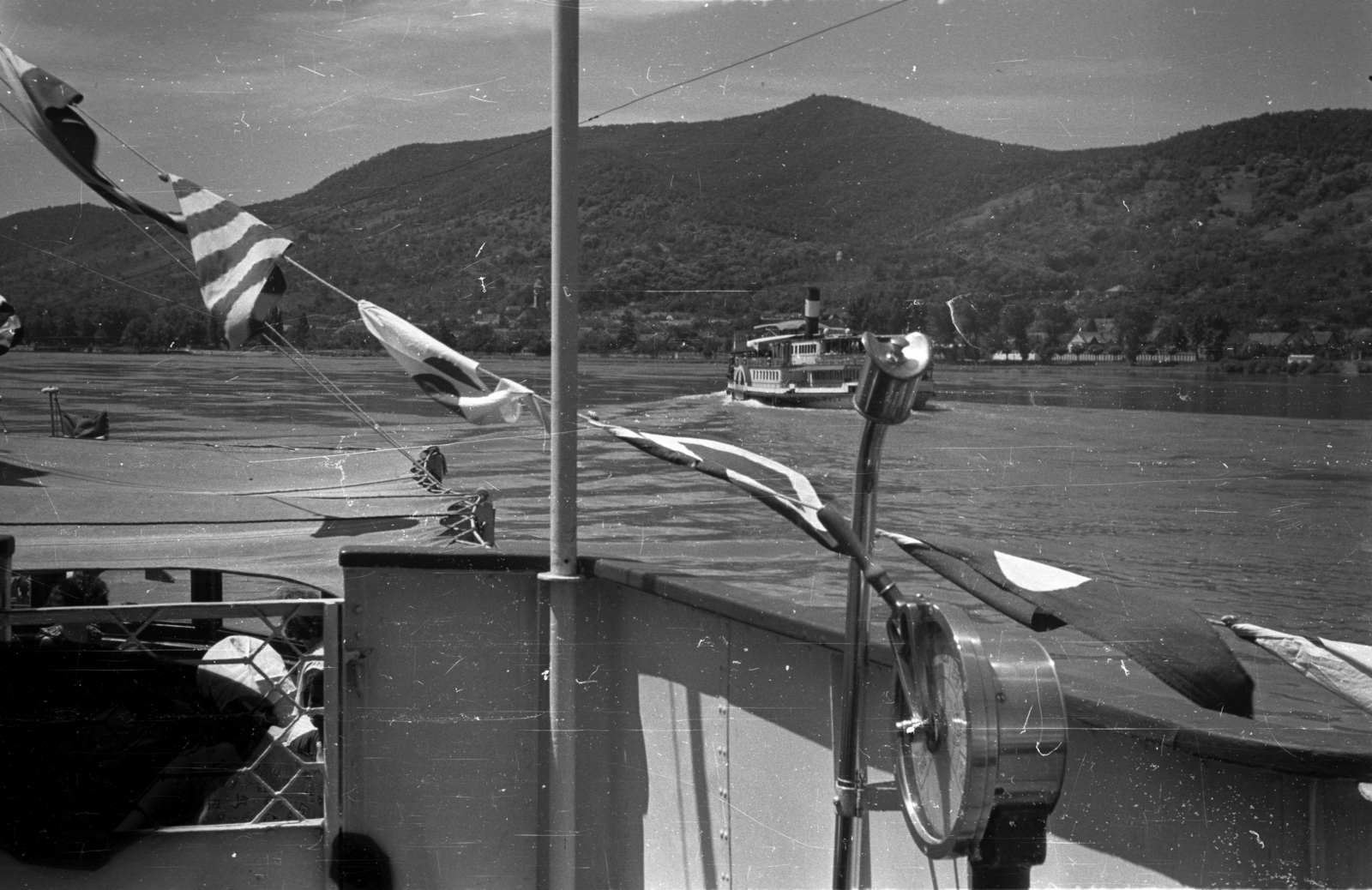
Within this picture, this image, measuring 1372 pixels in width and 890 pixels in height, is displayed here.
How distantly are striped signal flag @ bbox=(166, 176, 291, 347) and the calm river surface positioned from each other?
540 millimetres

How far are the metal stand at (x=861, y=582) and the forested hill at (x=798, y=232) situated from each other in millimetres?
562

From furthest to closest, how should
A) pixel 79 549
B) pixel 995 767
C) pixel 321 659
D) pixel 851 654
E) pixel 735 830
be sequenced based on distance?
pixel 79 549, pixel 321 659, pixel 735 830, pixel 851 654, pixel 995 767

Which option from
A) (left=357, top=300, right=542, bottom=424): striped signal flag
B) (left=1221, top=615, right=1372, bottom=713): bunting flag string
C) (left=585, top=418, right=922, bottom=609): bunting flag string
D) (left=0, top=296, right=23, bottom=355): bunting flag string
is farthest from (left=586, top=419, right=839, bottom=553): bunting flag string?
(left=0, top=296, right=23, bottom=355): bunting flag string

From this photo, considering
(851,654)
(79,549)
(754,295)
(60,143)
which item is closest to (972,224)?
(754,295)

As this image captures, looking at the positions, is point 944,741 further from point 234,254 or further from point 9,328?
point 9,328

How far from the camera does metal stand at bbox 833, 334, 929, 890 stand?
1402 millimetres

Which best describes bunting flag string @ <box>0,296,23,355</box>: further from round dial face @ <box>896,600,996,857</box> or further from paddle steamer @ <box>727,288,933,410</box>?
round dial face @ <box>896,600,996,857</box>

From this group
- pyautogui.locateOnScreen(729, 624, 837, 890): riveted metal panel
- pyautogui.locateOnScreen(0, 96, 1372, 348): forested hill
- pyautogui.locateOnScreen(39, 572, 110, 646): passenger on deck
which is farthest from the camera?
pyautogui.locateOnScreen(39, 572, 110, 646): passenger on deck

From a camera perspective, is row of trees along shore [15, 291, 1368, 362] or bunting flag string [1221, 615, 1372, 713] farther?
row of trees along shore [15, 291, 1368, 362]

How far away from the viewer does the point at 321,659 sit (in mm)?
2459

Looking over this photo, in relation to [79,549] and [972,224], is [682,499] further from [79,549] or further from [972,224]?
[79,549]

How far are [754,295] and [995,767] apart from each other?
3.66 ft

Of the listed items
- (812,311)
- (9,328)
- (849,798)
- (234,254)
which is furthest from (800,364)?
(9,328)

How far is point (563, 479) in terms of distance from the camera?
7.14 ft
